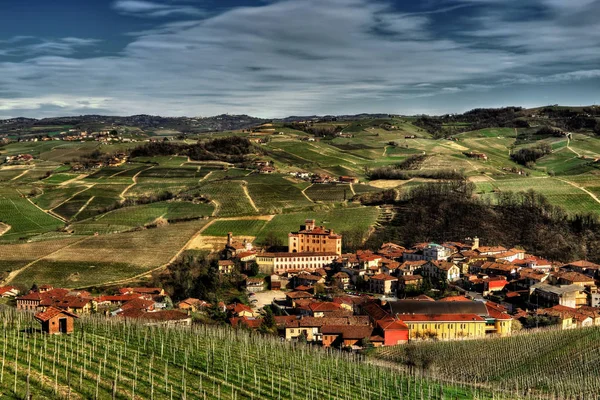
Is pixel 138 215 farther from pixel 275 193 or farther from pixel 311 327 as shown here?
pixel 311 327

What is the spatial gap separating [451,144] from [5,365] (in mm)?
162470

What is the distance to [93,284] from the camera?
231 feet

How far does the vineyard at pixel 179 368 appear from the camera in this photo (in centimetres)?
2995

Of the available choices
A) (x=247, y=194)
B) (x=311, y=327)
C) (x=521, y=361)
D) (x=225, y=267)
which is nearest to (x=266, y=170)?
(x=247, y=194)

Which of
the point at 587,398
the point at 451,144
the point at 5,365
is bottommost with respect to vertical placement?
the point at 587,398

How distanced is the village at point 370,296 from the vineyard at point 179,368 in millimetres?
3760

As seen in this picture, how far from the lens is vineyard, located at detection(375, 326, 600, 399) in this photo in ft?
143

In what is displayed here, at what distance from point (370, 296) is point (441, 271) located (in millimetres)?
9721

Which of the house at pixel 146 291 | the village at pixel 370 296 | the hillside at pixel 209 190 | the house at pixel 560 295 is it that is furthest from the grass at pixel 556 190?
the house at pixel 146 291

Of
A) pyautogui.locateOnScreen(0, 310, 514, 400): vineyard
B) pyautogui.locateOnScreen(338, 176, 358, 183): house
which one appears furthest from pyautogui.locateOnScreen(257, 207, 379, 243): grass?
pyautogui.locateOnScreen(0, 310, 514, 400): vineyard

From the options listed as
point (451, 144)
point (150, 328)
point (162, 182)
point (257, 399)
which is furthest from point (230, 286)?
point (451, 144)

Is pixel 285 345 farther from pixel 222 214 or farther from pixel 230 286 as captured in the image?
pixel 222 214

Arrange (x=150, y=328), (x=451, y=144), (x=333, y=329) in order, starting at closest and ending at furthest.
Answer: (x=150, y=328) < (x=333, y=329) < (x=451, y=144)

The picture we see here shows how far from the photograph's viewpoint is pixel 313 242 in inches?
3354
